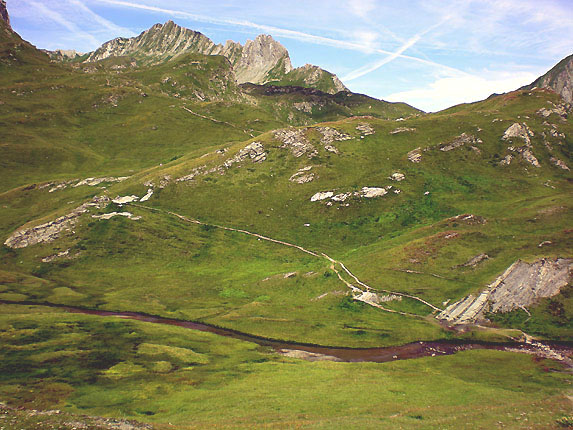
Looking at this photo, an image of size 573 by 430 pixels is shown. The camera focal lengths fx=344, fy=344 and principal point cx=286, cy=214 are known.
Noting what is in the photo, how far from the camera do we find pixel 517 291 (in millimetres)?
61188

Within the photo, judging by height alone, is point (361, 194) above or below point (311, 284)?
above

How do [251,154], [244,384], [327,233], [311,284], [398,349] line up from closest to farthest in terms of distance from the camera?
[244,384] → [398,349] → [311,284] → [327,233] → [251,154]

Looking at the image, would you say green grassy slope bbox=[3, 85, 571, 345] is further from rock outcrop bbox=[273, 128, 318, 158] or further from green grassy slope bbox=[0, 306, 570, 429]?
green grassy slope bbox=[0, 306, 570, 429]

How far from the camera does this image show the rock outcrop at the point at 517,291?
2365 inches

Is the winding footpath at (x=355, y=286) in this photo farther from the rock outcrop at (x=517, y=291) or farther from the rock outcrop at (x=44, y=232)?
the rock outcrop at (x=44, y=232)

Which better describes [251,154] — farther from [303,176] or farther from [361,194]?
[361,194]

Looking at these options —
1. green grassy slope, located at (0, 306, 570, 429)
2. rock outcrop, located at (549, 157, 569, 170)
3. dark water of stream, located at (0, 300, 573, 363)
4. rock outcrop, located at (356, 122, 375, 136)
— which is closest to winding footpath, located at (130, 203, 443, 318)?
dark water of stream, located at (0, 300, 573, 363)

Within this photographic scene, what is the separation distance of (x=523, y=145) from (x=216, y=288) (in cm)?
13204

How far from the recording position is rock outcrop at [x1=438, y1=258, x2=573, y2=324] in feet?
197

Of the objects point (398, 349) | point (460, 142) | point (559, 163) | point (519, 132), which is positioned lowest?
point (398, 349)

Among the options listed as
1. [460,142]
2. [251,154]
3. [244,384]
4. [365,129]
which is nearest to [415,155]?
[460,142]

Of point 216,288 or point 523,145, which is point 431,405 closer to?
point 216,288

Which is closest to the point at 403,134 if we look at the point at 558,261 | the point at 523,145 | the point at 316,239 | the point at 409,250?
the point at 523,145

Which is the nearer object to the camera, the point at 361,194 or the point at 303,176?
the point at 361,194
